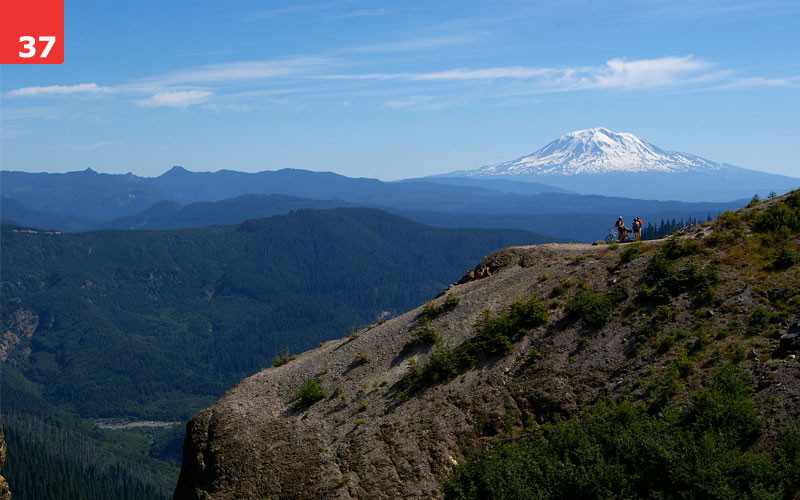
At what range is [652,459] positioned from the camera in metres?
19.9

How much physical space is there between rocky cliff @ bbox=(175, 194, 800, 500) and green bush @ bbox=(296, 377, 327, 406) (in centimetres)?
7

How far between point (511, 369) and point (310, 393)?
9900mm

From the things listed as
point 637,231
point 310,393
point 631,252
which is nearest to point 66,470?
point 310,393

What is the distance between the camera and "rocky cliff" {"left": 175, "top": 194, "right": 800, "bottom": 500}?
81.7ft

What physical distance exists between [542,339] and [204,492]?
55.4 feet

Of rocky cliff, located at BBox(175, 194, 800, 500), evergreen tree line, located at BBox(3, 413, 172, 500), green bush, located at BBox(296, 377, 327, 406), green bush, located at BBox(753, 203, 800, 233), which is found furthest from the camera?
evergreen tree line, located at BBox(3, 413, 172, 500)

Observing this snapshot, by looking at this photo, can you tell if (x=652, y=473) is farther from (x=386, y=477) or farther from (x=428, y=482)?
(x=386, y=477)

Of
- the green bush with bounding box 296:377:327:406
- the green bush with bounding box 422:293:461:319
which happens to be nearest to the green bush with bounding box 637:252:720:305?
the green bush with bounding box 422:293:461:319

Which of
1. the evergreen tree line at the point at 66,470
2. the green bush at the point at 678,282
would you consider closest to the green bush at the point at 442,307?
the green bush at the point at 678,282

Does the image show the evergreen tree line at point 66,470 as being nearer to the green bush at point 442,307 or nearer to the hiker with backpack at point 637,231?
the green bush at point 442,307

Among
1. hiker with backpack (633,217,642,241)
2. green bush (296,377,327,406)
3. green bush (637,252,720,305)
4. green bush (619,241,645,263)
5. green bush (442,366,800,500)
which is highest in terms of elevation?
hiker with backpack (633,217,642,241)

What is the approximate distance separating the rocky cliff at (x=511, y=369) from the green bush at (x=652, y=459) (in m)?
1.29

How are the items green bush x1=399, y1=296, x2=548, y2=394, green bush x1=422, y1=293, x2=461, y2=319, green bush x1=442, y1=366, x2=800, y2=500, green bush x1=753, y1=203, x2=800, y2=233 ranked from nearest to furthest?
green bush x1=442, y1=366, x2=800, y2=500, green bush x1=753, y1=203, x2=800, y2=233, green bush x1=399, y1=296, x2=548, y2=394, green bush x1=422, y1=293, x2=461, y2=319

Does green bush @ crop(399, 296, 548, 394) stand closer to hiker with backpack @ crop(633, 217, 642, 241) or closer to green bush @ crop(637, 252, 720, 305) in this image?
green bush @ crop(637, 252, 720, 305)
